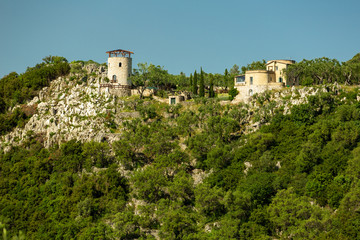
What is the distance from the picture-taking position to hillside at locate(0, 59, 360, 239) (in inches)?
2477

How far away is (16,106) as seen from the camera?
10162cm

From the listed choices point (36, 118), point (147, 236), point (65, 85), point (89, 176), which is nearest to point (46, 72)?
point (65, 85)

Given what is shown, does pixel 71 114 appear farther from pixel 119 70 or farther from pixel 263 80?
pixel 263 80

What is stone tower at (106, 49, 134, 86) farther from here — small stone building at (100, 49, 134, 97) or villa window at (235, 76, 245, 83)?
villa window at (235, 76, 245, 83)

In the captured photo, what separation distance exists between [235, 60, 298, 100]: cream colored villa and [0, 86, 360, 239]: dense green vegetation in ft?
18.7

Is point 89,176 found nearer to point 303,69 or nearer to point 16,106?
point 16,106

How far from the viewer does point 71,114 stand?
92.6m

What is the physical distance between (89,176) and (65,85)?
29986 mm

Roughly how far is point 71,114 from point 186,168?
95.4 feet

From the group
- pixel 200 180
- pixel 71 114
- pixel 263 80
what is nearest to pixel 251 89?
pixel 263 80

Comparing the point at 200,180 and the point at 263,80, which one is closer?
the point at 200,180

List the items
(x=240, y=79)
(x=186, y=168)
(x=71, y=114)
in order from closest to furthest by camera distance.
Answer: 1. (x=186, y=168)
2. (x=71, y=114)
3. (x=240, y=79)

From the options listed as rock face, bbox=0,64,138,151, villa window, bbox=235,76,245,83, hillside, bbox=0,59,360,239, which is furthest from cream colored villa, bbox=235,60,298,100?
rock face, bbox=0,64,138,151

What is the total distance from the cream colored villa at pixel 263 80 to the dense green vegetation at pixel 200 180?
5.71m
